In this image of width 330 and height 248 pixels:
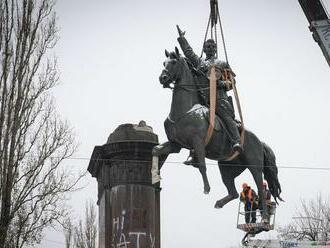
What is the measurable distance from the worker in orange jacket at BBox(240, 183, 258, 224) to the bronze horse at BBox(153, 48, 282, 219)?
0.76m

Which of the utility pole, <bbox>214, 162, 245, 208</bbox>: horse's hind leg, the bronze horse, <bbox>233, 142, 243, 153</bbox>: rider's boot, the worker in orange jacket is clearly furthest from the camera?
the worker in orange jacket

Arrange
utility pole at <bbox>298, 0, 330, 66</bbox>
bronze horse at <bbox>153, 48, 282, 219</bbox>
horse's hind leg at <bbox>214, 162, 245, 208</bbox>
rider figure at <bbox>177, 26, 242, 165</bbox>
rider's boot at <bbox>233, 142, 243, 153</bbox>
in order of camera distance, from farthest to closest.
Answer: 1. horse's hind leg at <bbox>214, 162, 245, 208</bbox>
2. rider figure at <bbox>177, 26, 242, 165</bbox>
3. rider's boot at <bbox>233, 142, 243, 153</bbox>
4. bronze horse at <bbox>153, 48, 282, 219</bbox>
5. utility pole at <bbox>298, 0, 330, 66</bbox>

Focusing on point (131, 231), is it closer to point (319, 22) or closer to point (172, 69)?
point (172, 69)

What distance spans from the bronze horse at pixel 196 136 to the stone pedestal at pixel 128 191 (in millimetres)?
4773

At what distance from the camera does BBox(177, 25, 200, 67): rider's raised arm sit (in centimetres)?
1624

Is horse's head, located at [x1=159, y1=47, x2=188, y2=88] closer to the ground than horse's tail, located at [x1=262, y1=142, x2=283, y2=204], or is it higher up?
higher up

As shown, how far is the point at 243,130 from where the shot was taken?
16.7 metres

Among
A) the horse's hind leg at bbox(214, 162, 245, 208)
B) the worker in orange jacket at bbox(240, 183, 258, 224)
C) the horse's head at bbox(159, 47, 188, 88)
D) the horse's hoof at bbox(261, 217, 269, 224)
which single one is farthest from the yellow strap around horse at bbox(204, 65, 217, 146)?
the worker in orange jacket at bbox(240, 183, 258, 224)

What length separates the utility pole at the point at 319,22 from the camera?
428 inches

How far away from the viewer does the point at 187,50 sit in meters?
16.5

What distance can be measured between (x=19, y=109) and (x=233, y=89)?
7196 millimetres

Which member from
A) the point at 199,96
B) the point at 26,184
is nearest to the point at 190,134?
the point at 199,96

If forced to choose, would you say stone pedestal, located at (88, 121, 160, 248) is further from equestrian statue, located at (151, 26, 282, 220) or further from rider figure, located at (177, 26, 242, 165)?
rider figure, located at (177, 26, 242, 165)

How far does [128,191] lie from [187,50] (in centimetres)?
632
